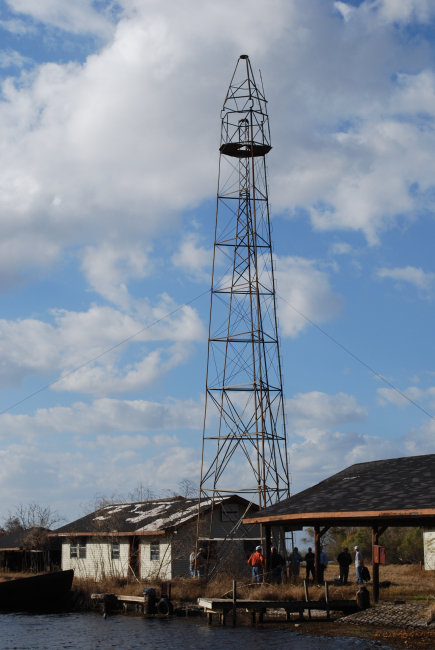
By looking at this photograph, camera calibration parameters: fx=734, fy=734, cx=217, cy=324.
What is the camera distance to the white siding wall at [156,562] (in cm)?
3347

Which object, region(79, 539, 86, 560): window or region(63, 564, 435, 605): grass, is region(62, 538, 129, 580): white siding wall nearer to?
region(79, 539, 86, 560): window

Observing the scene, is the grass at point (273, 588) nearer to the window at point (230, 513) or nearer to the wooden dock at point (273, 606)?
the wooden dock at point (273, 606)

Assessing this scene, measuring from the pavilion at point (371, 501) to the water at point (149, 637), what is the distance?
12.2ft

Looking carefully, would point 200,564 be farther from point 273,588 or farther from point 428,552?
point 428,552

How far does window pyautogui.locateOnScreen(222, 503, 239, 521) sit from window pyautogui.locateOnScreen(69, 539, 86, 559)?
361 inches

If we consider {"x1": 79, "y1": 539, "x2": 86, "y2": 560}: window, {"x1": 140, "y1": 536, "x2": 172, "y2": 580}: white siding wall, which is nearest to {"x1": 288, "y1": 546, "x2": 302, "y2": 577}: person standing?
{"x1": 140, "y1": 536, "x2": 172, "y2": 580}: white siding wall

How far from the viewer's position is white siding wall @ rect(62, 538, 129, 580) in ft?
118

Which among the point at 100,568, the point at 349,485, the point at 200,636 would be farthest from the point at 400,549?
the point at 200,636

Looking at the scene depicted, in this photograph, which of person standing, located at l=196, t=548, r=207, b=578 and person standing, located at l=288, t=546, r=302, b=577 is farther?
person standing, located at l=196, t=548, r=207, b=578

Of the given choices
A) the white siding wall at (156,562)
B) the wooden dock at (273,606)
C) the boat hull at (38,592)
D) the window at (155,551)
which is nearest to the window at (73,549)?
the boat hull at (38,592)

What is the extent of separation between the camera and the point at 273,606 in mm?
21984

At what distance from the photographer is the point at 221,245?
1300 inches

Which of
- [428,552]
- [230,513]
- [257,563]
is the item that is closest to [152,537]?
[230,513]

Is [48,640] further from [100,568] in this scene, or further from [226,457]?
[100,568]
